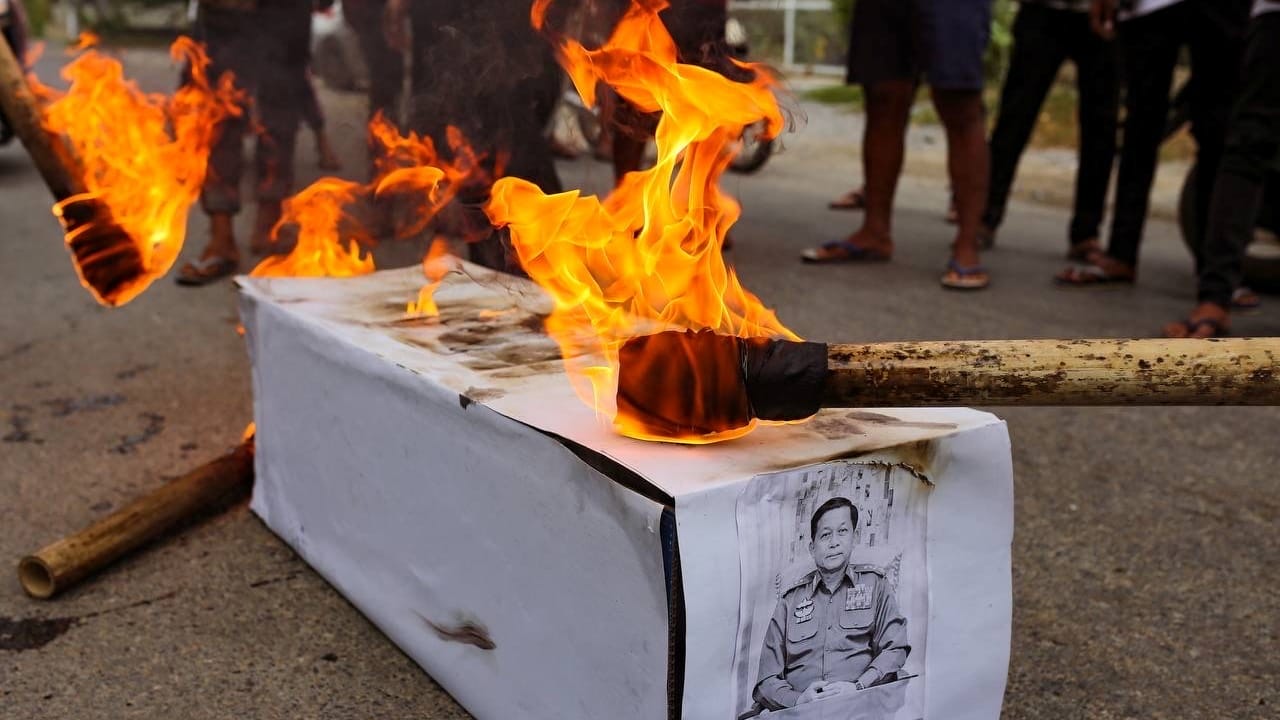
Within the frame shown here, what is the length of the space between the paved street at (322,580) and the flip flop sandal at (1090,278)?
14 centimetres

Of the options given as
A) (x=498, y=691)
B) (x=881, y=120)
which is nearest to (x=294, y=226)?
(x=881, y=120)

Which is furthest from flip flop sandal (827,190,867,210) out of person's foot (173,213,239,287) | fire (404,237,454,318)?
fire (404,237,454,318)

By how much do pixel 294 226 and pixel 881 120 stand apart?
9.89 ft

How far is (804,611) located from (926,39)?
3860 mm

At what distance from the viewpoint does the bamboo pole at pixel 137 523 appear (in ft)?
7.67

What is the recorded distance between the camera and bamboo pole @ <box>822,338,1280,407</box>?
62.4 inches

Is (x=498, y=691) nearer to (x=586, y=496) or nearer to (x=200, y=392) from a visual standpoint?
(x=586, y=496)

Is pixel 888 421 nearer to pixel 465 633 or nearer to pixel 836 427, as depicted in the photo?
pixel 836 427

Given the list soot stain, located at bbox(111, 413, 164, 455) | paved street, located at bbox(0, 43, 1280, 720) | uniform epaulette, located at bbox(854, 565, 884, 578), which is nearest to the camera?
uniform epaulette, located at bbox(854, 565, 884, 578)

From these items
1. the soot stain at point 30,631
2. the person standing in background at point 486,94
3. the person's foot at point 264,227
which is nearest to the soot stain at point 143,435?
the soot stain at point 30,631

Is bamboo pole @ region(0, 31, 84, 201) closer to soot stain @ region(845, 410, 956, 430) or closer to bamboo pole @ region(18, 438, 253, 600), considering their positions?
bamboo pole @ region(18, 438, 253, 600)

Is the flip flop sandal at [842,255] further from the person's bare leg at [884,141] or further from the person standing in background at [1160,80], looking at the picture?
→ the person standing in background at [1160,80]

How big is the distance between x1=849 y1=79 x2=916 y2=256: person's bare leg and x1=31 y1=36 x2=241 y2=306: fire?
294 cm

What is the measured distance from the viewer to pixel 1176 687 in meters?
2.10
